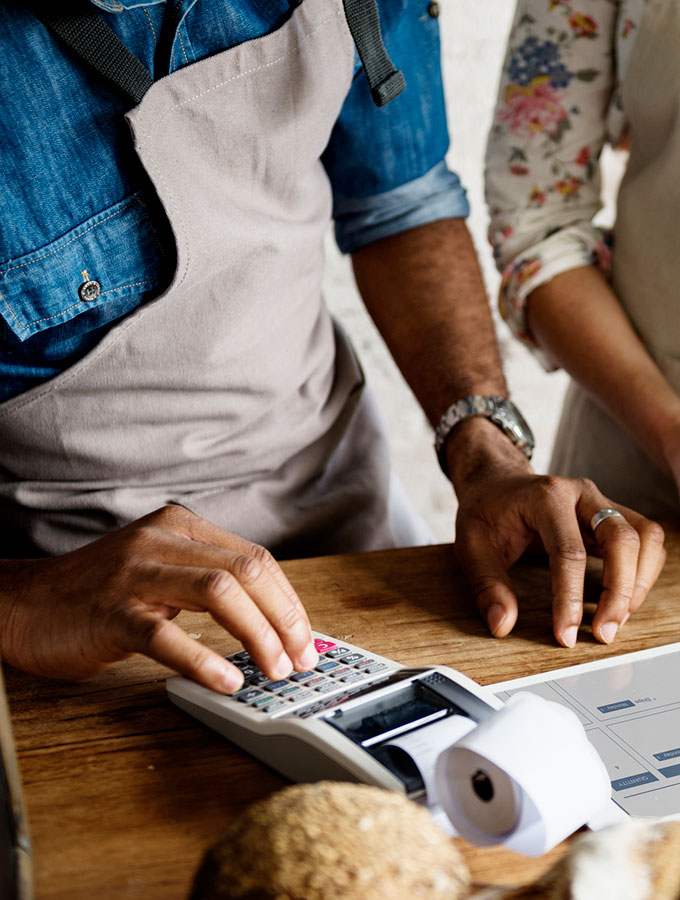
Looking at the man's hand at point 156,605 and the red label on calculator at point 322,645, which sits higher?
the man's hand at point 156,605

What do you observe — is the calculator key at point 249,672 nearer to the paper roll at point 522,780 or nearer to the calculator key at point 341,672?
the calculator key at point 341,672

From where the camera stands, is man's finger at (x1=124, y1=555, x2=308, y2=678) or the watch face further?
the watch face

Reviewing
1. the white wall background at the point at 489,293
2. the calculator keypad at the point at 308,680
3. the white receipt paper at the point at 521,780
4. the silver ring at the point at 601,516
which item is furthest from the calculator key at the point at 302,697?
the white wall background at the point at 489,293

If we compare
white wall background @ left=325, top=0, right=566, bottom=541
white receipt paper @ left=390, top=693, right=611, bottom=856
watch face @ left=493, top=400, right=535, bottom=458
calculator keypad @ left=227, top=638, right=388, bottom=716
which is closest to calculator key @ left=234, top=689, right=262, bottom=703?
calculator keypad @ left=227, top=638, right=388, bottom=716

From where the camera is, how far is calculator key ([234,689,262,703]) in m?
0.54

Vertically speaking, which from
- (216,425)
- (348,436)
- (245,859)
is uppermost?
(245,859)

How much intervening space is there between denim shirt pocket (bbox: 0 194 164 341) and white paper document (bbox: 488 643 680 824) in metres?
0.46

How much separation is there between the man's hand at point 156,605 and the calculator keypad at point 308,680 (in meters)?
0.01

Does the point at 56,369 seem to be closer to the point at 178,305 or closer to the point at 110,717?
the point at 178,305

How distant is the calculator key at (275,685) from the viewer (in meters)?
0.55

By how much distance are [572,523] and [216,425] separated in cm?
35

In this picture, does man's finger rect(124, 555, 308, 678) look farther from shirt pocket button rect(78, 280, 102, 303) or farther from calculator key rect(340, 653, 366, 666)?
shirt pocket button rect(78, 280, 102, 303)

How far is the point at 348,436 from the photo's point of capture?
1.02 metres

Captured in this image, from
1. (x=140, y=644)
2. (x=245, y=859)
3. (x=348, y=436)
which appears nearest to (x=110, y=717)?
(x=140, y=644)
